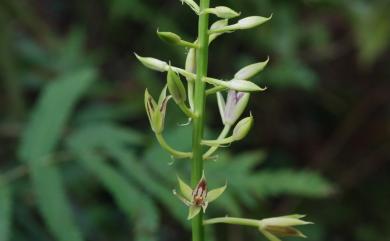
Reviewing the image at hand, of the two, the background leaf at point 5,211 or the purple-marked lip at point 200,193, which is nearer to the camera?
the purple-marked lip at point 200,193

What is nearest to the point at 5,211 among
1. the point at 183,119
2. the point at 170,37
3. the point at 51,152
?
the point at 51,152

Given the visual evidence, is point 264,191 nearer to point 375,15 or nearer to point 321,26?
point 375,15

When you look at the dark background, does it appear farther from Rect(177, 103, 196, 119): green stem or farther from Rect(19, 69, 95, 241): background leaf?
Rect(177, 103, 196, 119): green stem

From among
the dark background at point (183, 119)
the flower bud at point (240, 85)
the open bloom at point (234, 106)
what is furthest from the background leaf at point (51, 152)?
the flower bud at point (240, 85)

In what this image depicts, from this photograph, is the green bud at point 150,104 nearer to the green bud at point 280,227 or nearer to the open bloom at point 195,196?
the open bloom at point 195,196

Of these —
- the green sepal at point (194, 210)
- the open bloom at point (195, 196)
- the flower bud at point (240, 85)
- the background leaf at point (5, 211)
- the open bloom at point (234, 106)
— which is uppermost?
the flower bud at point (240, 85)

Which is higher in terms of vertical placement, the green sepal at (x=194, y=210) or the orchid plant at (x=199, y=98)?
the orchid plant at (x=199, y=98)
